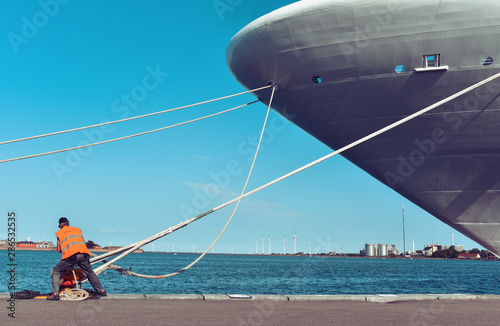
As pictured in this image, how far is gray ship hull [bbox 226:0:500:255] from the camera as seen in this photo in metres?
Result: 10.5

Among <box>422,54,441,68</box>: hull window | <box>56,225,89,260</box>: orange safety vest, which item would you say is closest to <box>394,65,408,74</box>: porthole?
<box>422,54,441,68</box>: hull window

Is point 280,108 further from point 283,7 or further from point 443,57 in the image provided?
point 443,57

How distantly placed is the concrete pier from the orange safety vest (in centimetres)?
92

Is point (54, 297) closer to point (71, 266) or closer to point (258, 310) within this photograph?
point (71, 266)

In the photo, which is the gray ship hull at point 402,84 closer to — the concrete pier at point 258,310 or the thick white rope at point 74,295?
the concrete pier at point 258,310

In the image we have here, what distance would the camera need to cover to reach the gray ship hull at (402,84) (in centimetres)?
1047

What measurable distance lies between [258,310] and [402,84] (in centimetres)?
630

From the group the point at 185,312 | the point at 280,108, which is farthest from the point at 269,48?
the point at 185,312

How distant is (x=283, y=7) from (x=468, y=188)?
642cm

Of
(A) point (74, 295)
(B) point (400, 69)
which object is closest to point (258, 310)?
(A) point (74, 295)

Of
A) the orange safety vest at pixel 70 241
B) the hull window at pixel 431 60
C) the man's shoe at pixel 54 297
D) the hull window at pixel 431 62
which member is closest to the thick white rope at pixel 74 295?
the man's shoe at pixel 54 297

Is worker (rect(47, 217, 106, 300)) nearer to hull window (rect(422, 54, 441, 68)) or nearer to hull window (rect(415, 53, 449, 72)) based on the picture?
hull window (rect(415, 53, 449, 72))

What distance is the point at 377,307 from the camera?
914 centimetres

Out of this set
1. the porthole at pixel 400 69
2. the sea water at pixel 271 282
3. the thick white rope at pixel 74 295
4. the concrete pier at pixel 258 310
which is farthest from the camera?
the sea water at pixel 271 282
